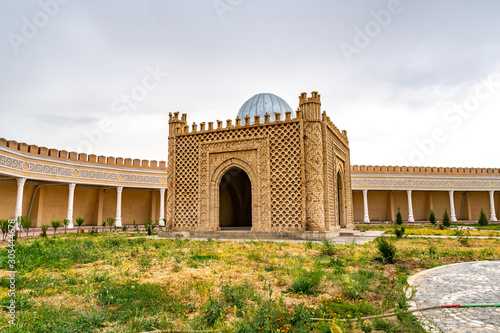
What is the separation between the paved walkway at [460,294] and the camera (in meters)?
3.56

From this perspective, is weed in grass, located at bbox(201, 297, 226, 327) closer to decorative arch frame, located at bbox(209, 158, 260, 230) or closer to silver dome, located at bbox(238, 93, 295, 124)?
decorative arch frame, located at bbox(209, 158, 260, 230)

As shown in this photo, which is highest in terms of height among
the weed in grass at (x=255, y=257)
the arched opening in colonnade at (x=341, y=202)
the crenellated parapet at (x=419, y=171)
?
the crenellated parapet at (x=419, y=171)

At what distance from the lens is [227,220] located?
1898cm

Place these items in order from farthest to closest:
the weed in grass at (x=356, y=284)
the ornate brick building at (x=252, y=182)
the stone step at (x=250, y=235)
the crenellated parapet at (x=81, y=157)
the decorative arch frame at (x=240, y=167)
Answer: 1. the crenellated parapet at (x=81, y=157)
2. the decorative arch frame at (x=240, y=167)
3. the ornate brick building at (x=252, y=182)
4. the stone step at (x=250, y=235)
5. the weed in grass at (x=356, y=284)

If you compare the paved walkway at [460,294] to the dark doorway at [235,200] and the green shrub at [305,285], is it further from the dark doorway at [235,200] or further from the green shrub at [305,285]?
the dark doorway at [235,200]

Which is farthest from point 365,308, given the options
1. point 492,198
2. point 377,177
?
point 492,198

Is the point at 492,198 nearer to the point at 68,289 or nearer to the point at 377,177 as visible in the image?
the point at 377,177

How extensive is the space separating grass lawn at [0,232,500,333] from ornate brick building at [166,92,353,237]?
4.90 m

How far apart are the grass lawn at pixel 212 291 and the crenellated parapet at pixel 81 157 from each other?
45.1ft

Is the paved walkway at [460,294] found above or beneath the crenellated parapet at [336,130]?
beneath

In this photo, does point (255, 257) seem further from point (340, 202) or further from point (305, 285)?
point (340, 202)

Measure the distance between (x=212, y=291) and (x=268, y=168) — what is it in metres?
8.97

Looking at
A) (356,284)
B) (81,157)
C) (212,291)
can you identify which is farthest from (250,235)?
(81,157)

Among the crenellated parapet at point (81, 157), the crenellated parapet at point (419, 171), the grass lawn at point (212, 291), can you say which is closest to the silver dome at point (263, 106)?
the crenellated parapet at point (81, 157)
